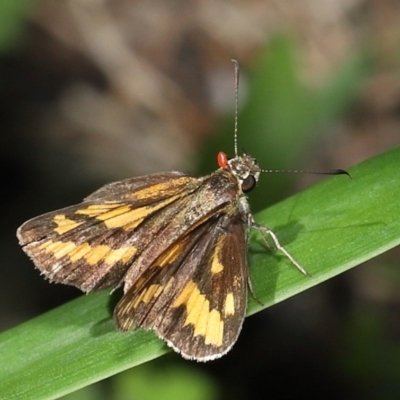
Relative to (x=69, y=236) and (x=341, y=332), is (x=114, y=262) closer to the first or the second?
(x=69, y=236)

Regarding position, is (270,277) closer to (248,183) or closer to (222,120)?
(248,183)

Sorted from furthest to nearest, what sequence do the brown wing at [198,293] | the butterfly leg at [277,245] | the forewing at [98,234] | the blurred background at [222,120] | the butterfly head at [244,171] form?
the blurred background at [222,120] → the butterfly head at [244,171] → the forewing at [98,234] → the butterfly leg at [277,245] → the brown wing at [198,293]

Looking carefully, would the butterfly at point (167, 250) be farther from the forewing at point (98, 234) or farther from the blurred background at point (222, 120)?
the blurred background at point (222, 120)

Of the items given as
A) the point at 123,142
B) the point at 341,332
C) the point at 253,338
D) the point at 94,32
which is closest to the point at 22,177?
the point at 123,142

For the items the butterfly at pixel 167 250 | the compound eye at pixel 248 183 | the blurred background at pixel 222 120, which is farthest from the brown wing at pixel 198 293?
the blurred background at pixel 222 120

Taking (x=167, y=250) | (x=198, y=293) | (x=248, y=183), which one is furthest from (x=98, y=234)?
(x=248, y=183)

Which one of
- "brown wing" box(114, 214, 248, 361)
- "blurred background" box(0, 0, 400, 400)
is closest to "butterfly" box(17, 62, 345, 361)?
"brown wing" box(114, 214, 248, 361)
